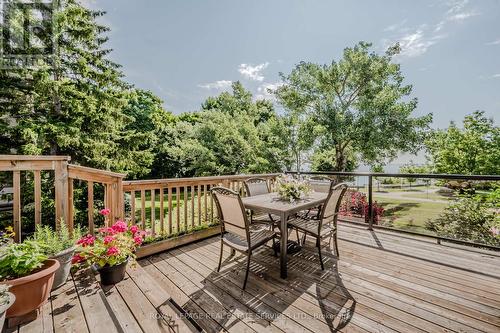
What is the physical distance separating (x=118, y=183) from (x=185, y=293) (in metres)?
1.44

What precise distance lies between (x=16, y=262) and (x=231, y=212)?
1682mm

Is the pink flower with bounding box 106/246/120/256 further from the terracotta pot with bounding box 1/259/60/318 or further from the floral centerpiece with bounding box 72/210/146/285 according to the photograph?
the terracotta pot with bounding box 1/259/60/318

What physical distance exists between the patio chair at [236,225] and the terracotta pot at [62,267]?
140cm

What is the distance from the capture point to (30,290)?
1.47 m

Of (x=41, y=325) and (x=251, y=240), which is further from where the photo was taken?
(x=251, y=240)

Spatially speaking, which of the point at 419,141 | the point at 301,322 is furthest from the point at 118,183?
the point at 419,141

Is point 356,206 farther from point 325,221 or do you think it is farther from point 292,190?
point 292,190

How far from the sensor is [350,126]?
33.2 ft

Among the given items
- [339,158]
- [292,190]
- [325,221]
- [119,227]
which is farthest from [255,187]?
[339,158]

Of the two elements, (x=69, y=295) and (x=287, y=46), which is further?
(x=287, y=46)

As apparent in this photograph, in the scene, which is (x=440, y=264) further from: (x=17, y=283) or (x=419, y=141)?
(x=419, y=141)

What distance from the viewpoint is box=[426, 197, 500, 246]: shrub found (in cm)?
372

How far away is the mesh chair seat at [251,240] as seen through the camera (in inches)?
95.7

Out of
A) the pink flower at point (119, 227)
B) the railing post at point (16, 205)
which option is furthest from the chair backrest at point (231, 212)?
the railing post at point (16, 205)
